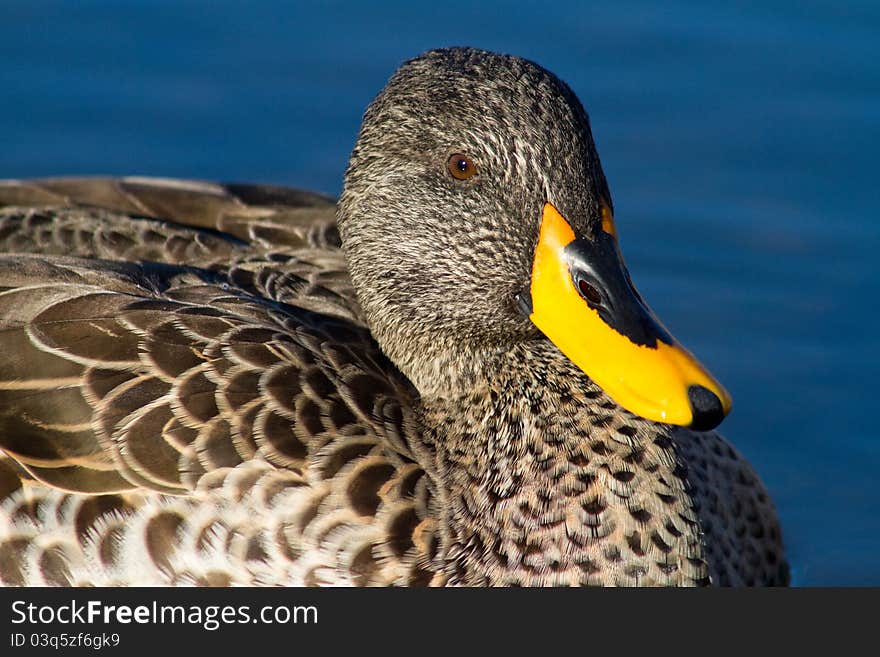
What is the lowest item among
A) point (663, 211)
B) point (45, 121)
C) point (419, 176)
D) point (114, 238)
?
point (419, 176)

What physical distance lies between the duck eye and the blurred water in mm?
2655

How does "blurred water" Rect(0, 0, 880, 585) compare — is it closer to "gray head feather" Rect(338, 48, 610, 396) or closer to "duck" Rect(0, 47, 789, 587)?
"duck" Rect(0, 47, 789, 587)

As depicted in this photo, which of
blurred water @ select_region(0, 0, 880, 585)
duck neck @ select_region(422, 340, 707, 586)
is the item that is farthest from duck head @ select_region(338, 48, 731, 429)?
blurred water @ select_region(0, 0, 880, 585)

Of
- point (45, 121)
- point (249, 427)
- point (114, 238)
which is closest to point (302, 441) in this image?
point (249, 427)

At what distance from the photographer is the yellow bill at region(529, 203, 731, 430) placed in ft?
15.9

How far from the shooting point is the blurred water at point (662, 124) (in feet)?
25.2

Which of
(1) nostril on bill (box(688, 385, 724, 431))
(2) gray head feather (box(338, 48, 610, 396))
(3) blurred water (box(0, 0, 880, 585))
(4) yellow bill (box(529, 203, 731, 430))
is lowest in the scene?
(1) nostril on bill (box(688, 385, 724, 431))

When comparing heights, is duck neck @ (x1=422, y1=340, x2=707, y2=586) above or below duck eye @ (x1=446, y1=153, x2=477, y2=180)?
below

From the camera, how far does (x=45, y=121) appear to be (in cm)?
885

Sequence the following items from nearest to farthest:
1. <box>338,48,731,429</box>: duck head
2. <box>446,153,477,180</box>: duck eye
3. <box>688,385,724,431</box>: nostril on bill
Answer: <box>688,385,724,431</box>: nostril on bill → <box>338,48,731,429</box>: duck head → <box>446,153,477,180</box>: duck eye

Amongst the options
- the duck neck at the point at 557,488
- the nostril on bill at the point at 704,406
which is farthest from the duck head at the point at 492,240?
the duck neck at the point at 557,488

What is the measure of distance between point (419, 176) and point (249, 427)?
1.05 m

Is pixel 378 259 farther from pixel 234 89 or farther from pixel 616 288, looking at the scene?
pixel 234 89

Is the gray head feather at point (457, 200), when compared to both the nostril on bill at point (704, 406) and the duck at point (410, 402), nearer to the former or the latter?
the duck at point (410, 402)
